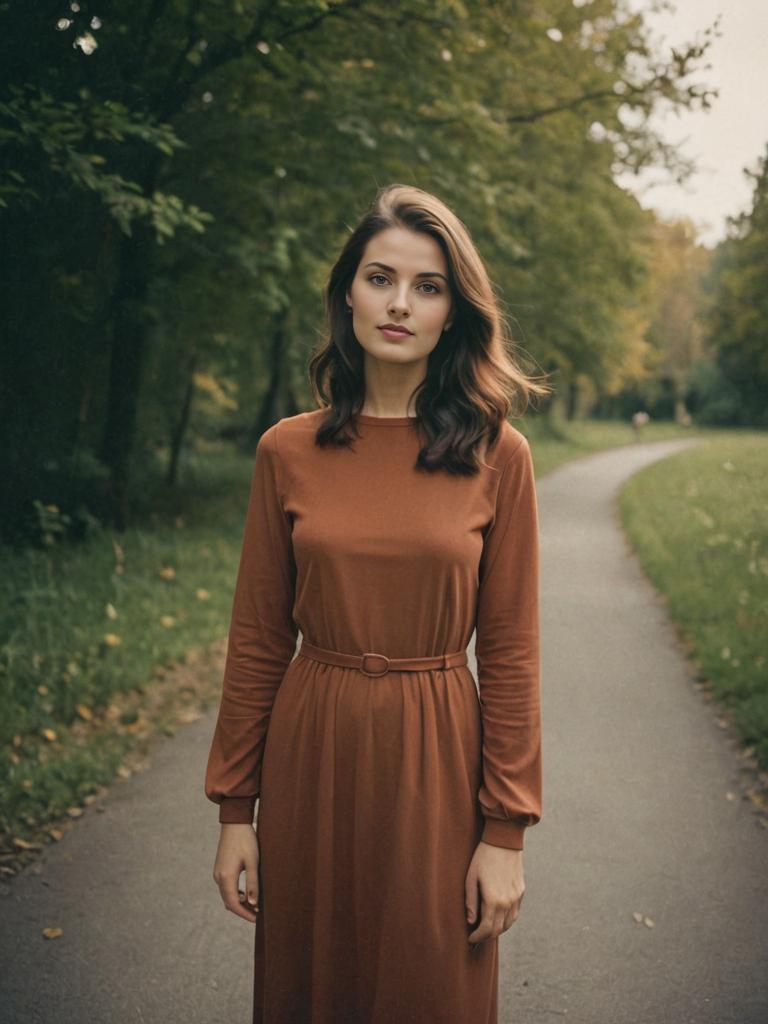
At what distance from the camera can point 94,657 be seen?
5.58 meters

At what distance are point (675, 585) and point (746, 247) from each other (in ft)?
20.2

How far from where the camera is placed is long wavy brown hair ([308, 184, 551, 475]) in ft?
5.98

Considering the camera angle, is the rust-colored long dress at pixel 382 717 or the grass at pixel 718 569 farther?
the grass at pixel 718 569

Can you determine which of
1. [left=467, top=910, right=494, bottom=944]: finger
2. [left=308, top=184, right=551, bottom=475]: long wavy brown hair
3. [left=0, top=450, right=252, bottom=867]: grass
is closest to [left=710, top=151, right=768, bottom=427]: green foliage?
[left=0, top=450, right=252, bottom=867]: grass

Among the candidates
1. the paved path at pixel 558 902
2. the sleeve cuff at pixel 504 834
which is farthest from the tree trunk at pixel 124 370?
the sleeve cuff at pixel 504 834

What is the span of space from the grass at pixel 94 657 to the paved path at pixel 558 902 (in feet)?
0.76

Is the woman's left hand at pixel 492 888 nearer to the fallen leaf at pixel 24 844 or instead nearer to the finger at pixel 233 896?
the finger at pixel 233 896

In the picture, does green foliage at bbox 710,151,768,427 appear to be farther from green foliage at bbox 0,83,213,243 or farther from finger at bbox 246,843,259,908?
finger at bbox 246,843,259,908

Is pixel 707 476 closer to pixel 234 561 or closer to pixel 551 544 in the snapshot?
pixel 551 544

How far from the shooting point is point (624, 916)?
3375 millimetres

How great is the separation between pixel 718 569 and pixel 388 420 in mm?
7651

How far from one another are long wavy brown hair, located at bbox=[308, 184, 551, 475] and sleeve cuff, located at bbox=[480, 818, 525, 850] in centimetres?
75

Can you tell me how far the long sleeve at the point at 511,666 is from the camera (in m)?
1.77

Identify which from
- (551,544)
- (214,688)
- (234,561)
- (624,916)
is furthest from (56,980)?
(551,544)
